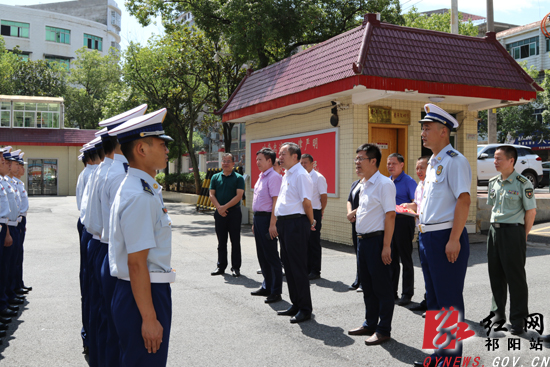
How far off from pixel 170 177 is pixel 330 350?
26.8 metres

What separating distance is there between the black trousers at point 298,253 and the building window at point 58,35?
63.0 metres

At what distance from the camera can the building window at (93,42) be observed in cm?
6203

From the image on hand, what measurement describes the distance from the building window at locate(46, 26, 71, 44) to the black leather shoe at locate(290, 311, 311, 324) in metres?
63.4

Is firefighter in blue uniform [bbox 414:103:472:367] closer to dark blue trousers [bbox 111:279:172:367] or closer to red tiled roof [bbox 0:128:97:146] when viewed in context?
dark blue trousers [bbox 111:279:172:367]

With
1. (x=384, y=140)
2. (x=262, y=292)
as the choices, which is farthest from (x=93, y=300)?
(x=384, y=140)

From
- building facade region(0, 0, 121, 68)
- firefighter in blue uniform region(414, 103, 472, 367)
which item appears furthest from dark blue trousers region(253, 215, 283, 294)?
building facade region(0, 0, 121, 68)

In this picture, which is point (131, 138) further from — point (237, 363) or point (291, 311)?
point (291, 311)

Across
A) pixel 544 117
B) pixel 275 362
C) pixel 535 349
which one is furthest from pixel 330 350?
pixel 544 117

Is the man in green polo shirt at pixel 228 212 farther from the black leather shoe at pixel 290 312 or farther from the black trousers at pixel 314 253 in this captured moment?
the black leather shoe at pixel 290 312

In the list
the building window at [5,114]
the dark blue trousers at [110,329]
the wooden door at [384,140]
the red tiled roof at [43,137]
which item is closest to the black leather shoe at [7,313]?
the dark blue trousers at [110,329]

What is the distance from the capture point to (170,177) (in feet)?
98.7

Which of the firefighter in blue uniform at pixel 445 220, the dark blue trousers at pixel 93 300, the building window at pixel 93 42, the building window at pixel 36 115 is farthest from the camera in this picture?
the building window at pixel 93 42

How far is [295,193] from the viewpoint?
5.54 metres

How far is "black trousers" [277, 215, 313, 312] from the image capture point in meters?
5.43
